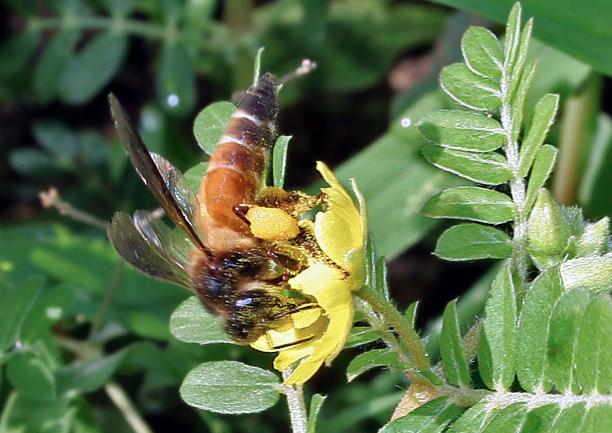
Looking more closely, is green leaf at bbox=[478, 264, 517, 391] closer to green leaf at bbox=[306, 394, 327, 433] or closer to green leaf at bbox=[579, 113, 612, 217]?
green leaf at bbox=[306, 394, 327, 433]

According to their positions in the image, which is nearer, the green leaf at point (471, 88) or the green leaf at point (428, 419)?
the green leaf at point (428, 419)

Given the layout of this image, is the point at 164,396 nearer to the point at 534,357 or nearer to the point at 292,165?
the point at 292,165

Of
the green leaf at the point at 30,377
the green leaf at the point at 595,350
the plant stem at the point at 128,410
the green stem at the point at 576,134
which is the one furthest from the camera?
the green stem at the point at 576,134

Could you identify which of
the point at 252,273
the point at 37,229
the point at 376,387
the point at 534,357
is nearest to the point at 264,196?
the point at 252,273

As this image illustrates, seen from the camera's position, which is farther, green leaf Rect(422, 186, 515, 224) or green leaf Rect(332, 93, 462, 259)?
green leaf Rect(332, 93, 462, 259)

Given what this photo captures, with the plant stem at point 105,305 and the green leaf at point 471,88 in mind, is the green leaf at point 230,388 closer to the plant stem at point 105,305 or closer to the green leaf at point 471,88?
the green leaf at point 471,88

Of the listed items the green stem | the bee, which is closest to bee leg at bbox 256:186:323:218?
the bee

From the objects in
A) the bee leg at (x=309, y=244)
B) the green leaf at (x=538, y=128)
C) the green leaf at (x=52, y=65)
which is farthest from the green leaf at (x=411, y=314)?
the green leaf at (x=52, y=65)
